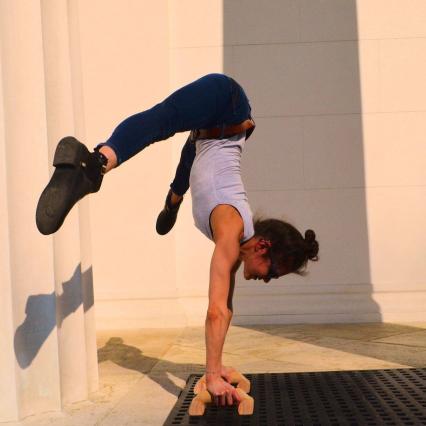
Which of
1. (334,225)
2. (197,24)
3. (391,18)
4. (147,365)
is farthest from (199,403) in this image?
(391,18)

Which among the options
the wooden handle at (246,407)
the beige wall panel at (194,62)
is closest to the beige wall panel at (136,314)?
the beige wall panel at (194,62)

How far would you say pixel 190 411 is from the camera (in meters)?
3.13

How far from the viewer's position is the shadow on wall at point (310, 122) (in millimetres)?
6016

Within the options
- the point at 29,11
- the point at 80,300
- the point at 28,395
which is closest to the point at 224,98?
the point at 29,11

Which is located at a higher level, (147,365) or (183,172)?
(183,172)

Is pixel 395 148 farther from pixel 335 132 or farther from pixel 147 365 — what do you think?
pixel 147 365

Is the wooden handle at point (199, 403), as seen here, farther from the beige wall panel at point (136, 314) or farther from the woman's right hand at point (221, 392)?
the beige wall panel at point (136, 314)

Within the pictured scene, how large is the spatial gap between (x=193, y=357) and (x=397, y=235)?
2054 millimetres

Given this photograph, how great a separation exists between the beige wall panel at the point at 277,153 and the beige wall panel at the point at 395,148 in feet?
1.67

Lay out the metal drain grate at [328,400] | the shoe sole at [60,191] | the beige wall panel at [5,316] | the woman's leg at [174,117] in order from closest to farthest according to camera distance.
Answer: the shoe sole at [60,191] < the metal drain grate at [328,400] < the woman's leg at [174,117] < the beige wall panel at [5,316]

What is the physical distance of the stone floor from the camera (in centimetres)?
343

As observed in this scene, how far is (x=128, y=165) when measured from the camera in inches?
236

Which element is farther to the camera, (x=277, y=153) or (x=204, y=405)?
(x=277, y=153)

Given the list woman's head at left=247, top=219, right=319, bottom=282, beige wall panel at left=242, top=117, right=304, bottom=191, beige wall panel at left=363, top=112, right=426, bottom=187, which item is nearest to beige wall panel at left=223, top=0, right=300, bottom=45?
beige wall panel at left=242, top=117, right=304, bottom=191
